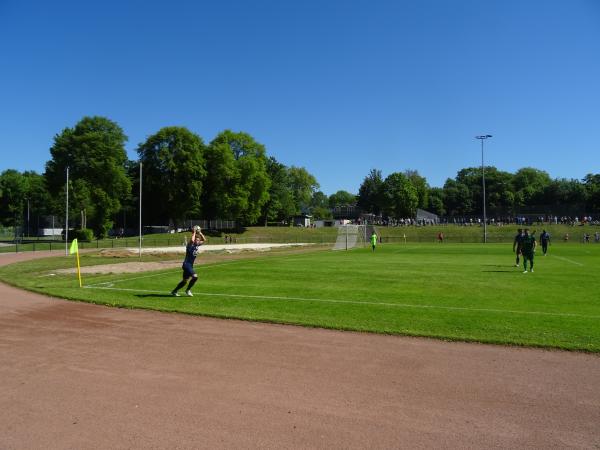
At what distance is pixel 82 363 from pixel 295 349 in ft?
12.4

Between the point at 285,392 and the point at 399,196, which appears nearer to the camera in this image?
the point at 285,392

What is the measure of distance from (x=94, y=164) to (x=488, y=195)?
122677mm

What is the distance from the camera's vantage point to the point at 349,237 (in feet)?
185

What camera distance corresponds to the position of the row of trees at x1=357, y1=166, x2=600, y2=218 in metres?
110

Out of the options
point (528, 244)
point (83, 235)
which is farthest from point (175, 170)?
point (528, 244)

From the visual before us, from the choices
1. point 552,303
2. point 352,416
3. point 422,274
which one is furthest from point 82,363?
point 422,274

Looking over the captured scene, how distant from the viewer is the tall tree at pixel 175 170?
7100 cm

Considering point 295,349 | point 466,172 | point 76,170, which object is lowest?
point 295,349

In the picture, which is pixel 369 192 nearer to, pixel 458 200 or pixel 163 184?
pixel 458 200

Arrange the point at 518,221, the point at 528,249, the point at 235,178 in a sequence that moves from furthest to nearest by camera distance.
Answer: the point at 518,221 < the point at 235,178 < the point at 528,249

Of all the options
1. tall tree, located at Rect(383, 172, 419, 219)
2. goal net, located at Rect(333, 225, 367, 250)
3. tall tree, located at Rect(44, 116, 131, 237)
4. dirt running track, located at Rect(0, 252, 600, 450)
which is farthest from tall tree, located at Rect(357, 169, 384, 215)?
dirt running track, located at Rect(0, 252, 600, 450)

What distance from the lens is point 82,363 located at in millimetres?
7715

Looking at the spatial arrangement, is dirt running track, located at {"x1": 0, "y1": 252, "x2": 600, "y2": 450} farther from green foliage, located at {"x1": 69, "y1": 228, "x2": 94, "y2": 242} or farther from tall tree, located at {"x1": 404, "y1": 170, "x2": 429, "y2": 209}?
tall tree, located at {"x1": 404, "y1": 170, "x2": 429, "y2": 209}

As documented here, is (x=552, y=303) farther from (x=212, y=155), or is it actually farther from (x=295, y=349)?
(x=212, y=155)
